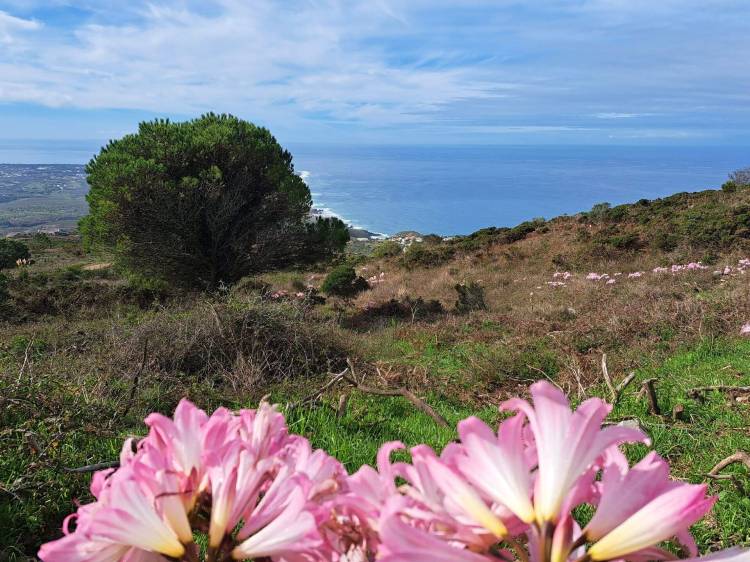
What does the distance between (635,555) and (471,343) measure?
29.9ft

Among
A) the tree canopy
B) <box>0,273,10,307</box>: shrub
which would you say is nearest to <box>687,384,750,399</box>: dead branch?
the tree canopy

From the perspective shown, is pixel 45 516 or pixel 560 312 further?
pixel 560 312

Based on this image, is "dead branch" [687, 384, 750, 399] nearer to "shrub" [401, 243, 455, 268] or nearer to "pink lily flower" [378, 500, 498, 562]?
"pink lily flower" [378, 500, 498, 562]

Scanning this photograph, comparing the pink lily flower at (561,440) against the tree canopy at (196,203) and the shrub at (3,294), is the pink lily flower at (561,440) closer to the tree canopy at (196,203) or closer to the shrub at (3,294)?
the tree canopy at (196,203)

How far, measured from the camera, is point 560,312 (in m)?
11.4

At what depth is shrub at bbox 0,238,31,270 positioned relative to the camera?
90.5 feet

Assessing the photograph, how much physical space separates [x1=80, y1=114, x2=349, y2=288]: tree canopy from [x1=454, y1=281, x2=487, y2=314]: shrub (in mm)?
4805

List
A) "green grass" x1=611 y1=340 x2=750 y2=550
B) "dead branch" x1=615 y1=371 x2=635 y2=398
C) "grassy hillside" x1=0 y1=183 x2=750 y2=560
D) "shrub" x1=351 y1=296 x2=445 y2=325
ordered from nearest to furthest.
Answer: "green grass" x1=611 y1=340 x2=750 y2=550
"grassy hillside" x1=0 y1=183 x2=750 y2=560
"dead branch" x1=615 y1=371 x2=635 y2=398
"shrub" x1=351 y1=296 x2=445 y2=325

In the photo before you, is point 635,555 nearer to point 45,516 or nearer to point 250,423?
point 250,423

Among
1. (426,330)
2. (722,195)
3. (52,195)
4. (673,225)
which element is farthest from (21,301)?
(52,195)

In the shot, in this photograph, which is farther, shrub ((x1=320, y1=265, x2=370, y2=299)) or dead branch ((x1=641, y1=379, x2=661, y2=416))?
shrub ((x1=320, y1=265, x2=370, y2=299))

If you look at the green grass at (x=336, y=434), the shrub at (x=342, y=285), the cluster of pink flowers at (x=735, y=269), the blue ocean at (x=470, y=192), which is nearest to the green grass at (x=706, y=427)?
the green grass at (x=336, y=434)

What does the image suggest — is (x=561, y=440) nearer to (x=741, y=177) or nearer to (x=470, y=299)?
(x=470, y=299)

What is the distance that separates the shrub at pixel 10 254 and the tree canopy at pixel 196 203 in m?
17.0
